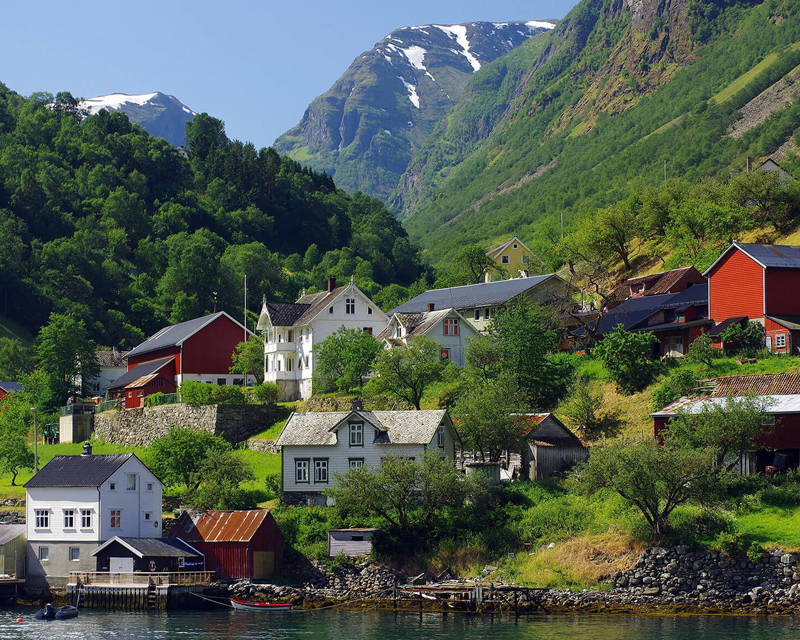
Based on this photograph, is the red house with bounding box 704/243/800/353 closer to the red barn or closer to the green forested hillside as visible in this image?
the red barn

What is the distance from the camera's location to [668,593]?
162ft

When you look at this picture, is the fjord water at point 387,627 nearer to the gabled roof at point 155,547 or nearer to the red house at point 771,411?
the gabled roof at point 155,547

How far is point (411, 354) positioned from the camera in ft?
237

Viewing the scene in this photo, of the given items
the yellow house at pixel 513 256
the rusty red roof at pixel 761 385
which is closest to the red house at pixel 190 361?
the yellow house at pixel 513 256

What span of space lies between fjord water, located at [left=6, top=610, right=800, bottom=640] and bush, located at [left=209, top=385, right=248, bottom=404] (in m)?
28.1

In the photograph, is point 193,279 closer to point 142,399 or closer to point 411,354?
point 142,399

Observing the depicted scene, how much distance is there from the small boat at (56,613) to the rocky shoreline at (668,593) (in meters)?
9.12

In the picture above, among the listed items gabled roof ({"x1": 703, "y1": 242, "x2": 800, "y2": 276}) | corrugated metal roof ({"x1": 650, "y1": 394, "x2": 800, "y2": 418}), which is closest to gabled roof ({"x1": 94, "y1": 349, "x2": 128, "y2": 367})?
gabled roof ({"x1": 703, "y1": 242, "x2": 800, "y2": 276})

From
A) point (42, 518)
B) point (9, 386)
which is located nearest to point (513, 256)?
point (9, 386)

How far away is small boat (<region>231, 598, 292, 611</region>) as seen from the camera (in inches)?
2053

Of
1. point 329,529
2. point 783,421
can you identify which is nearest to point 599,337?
point 783,421

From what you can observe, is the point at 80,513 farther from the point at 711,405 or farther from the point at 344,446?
the point at 711,405

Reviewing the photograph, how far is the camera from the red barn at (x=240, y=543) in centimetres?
5628

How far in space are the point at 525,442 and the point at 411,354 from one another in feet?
44.7
